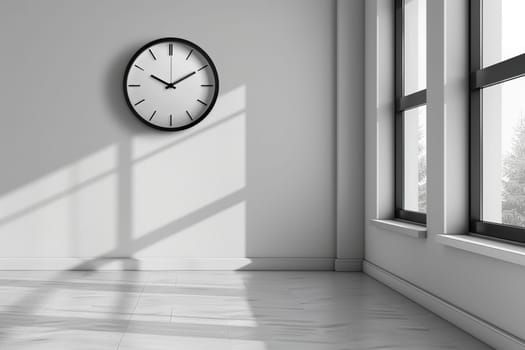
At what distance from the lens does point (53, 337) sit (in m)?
3.11

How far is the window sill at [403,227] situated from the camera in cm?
389

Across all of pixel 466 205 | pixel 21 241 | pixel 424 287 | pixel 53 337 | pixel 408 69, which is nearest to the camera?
pixel 53 337

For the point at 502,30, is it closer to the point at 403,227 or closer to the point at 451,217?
the point at 451,217

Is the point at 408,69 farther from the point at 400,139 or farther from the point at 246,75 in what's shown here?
the point at 246,75

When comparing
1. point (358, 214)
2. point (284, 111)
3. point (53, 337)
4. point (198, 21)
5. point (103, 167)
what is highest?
point (198, 21)

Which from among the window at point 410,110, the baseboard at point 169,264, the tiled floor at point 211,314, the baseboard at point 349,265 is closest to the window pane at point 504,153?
the tiled floor at point 211,314

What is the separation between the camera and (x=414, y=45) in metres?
4.67

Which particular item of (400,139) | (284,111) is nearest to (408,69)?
(400,139)

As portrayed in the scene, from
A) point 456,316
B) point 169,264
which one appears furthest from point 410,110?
point 169,264

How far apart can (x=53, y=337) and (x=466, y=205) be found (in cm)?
216

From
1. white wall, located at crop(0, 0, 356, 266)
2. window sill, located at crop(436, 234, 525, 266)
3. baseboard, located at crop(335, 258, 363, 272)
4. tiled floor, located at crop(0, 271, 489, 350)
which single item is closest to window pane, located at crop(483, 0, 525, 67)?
window sill, located at crop(436, 234, 525, 266)

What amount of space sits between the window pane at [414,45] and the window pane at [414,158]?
0.62 ft

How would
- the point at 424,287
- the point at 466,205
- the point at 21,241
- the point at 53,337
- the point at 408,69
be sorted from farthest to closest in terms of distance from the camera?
the point at 21,241 < the point at 408,69 < the point at 424,287 < the point at 466,205 < the point at 53,337

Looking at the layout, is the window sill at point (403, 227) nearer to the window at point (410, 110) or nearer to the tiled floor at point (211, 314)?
the window at point (410, 110)
